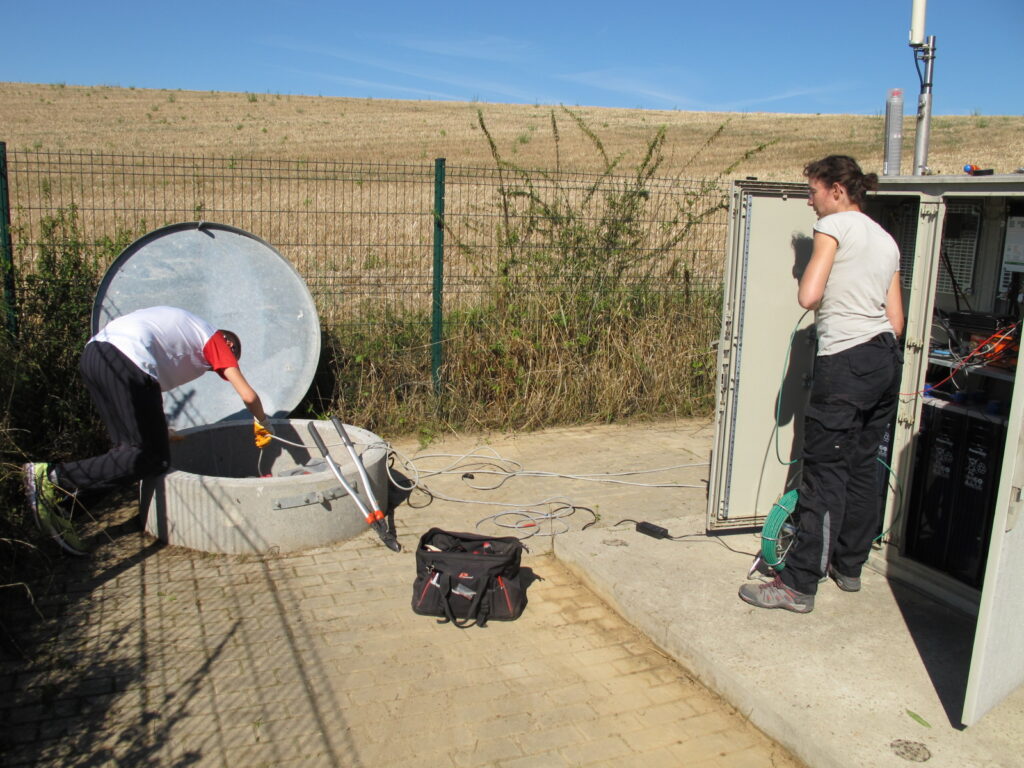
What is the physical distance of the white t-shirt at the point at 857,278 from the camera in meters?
3.83

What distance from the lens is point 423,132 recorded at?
37.2m

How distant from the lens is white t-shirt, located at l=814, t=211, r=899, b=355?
12.6ft

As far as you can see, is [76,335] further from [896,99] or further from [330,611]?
[896,99]

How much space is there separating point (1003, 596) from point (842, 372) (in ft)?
3.98

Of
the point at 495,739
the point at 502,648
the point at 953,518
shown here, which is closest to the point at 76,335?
the point at 502,648

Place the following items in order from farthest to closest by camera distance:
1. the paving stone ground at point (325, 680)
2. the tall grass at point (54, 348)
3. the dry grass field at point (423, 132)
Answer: the dry grass field at point (423, 132)
the tall grass at point (54, 348)
the paving stone ground at point (325, 680)

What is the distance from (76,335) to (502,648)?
424 cm

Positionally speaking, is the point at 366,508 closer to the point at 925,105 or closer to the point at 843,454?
the point at 843,454

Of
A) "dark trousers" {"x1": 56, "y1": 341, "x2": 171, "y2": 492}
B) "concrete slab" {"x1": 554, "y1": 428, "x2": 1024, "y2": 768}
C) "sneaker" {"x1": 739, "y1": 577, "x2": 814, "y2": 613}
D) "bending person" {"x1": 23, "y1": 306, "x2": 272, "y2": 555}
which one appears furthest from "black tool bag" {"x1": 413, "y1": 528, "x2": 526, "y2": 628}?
"dark trousers" {"x1": 56, "y1": 341, "x2": 171, "y2": 492}

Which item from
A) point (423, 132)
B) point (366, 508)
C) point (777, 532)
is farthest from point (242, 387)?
point (423, 132)

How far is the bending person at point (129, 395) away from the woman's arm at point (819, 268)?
10.1ft

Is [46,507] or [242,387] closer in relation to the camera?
[46,507]

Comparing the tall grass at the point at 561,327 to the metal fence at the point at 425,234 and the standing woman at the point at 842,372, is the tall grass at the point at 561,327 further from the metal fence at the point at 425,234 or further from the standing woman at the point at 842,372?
the standing woman at the point at 842,372

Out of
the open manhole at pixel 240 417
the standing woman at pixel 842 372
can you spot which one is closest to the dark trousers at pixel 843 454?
the standing woman at pixel 842 372
